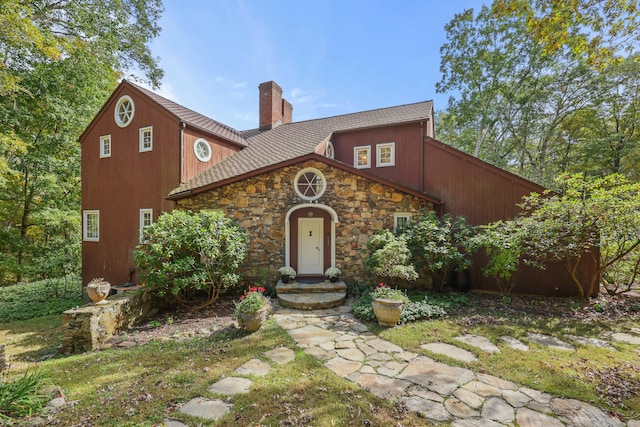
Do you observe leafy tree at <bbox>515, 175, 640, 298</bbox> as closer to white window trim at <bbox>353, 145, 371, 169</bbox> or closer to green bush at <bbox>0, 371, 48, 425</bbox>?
white window trim at <bbox>353, 145, 371, 169</bbox>

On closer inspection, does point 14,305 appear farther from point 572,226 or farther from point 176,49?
point 572,226

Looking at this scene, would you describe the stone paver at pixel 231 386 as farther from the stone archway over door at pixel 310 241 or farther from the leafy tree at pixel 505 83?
the leafy tree at pixel 505 83

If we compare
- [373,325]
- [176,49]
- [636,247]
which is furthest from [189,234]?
[636,247]

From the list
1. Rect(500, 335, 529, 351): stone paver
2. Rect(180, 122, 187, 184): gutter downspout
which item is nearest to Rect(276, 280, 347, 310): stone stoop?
Rect(500, 335, 529, 351): stone paver

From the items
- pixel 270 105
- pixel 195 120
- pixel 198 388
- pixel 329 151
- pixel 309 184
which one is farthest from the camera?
pixel 270 105

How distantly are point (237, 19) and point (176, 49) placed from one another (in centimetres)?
236

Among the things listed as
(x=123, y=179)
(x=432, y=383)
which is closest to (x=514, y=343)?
(x=432, y=383)

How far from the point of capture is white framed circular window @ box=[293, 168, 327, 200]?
322 inches

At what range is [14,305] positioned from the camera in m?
9.30

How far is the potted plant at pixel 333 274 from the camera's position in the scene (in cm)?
795

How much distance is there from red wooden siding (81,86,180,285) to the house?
40 mm

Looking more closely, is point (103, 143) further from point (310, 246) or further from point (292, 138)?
point (310, 246)

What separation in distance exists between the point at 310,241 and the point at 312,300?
2.39 metres

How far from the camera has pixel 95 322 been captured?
5.14 m
